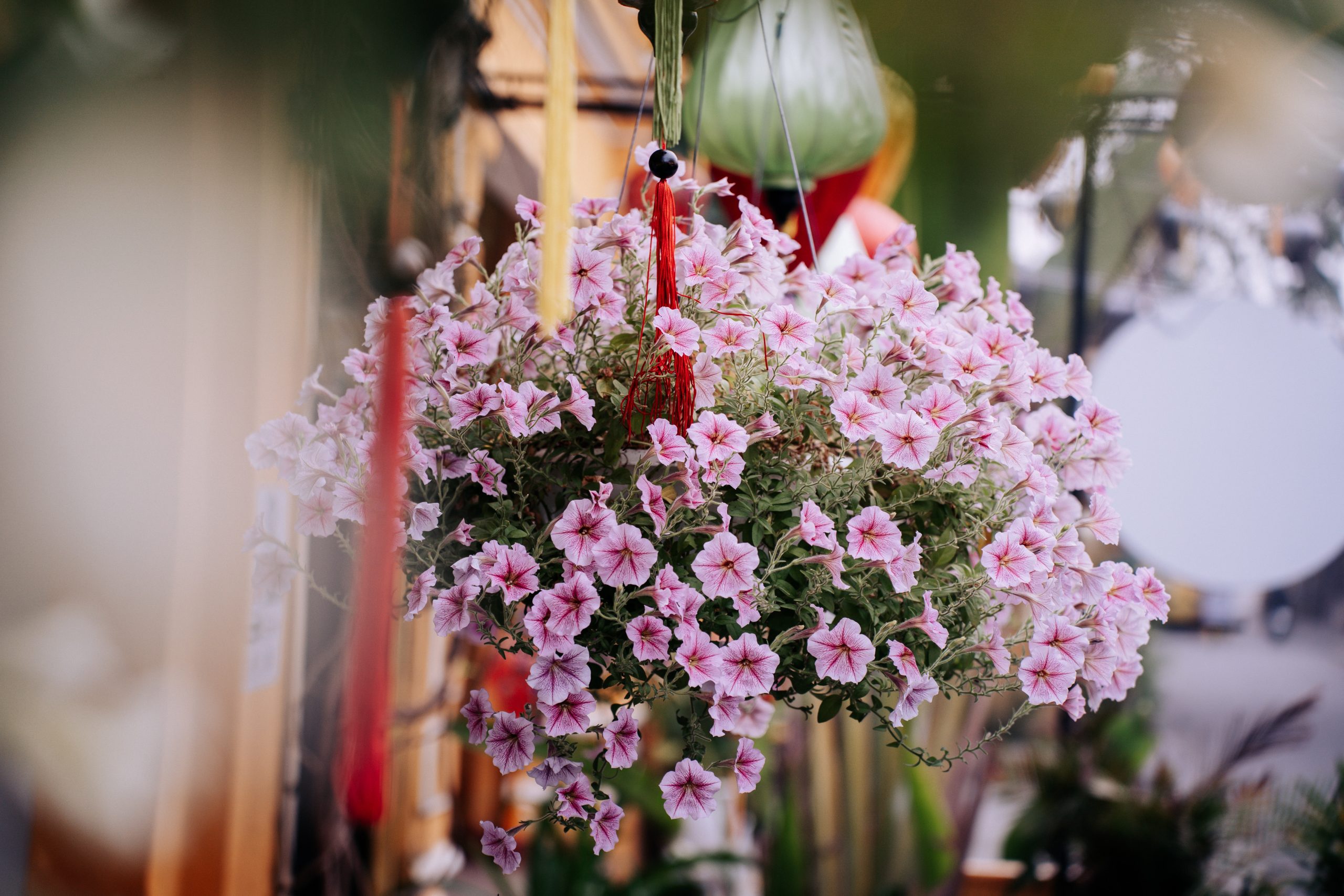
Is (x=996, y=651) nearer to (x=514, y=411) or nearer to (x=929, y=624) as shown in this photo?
(x=929, y=624)

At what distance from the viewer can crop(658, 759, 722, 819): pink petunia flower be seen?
65 centimetres

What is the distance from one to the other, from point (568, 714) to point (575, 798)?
7cm

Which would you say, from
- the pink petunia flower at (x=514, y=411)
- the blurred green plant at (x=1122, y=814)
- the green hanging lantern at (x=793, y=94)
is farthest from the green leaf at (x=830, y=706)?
the blurred green plant at (x=1122, y=814)

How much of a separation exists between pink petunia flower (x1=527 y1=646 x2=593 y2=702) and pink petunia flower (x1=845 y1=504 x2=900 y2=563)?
210 millimetres

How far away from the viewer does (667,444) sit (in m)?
0.64

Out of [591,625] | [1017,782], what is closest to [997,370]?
[591,625]

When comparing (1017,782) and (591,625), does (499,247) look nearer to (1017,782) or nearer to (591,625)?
(1017,782)

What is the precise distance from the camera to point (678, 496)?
2.10ft

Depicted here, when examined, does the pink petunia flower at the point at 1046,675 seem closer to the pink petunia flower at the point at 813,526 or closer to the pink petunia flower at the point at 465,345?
the pink petunia flower at the point at 813,526

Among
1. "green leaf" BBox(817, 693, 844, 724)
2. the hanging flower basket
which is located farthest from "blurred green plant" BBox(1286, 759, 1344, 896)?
"green leaf" BBox(817, 693, 844, 724)

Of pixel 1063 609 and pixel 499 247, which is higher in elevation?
pixel 499 247

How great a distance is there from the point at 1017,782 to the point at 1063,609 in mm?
2398

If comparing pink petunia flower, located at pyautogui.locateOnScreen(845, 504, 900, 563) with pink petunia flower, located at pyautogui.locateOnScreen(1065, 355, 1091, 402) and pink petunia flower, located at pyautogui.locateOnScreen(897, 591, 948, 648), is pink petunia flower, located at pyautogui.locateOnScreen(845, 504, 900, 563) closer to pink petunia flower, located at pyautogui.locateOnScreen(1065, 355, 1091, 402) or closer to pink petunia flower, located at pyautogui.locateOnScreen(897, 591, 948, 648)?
pink petunia flower, located at pyautogui.locateOnScreen(897, 591, 948, 648)

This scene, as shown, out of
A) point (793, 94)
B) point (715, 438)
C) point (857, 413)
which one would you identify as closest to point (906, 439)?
point (857, 413)
